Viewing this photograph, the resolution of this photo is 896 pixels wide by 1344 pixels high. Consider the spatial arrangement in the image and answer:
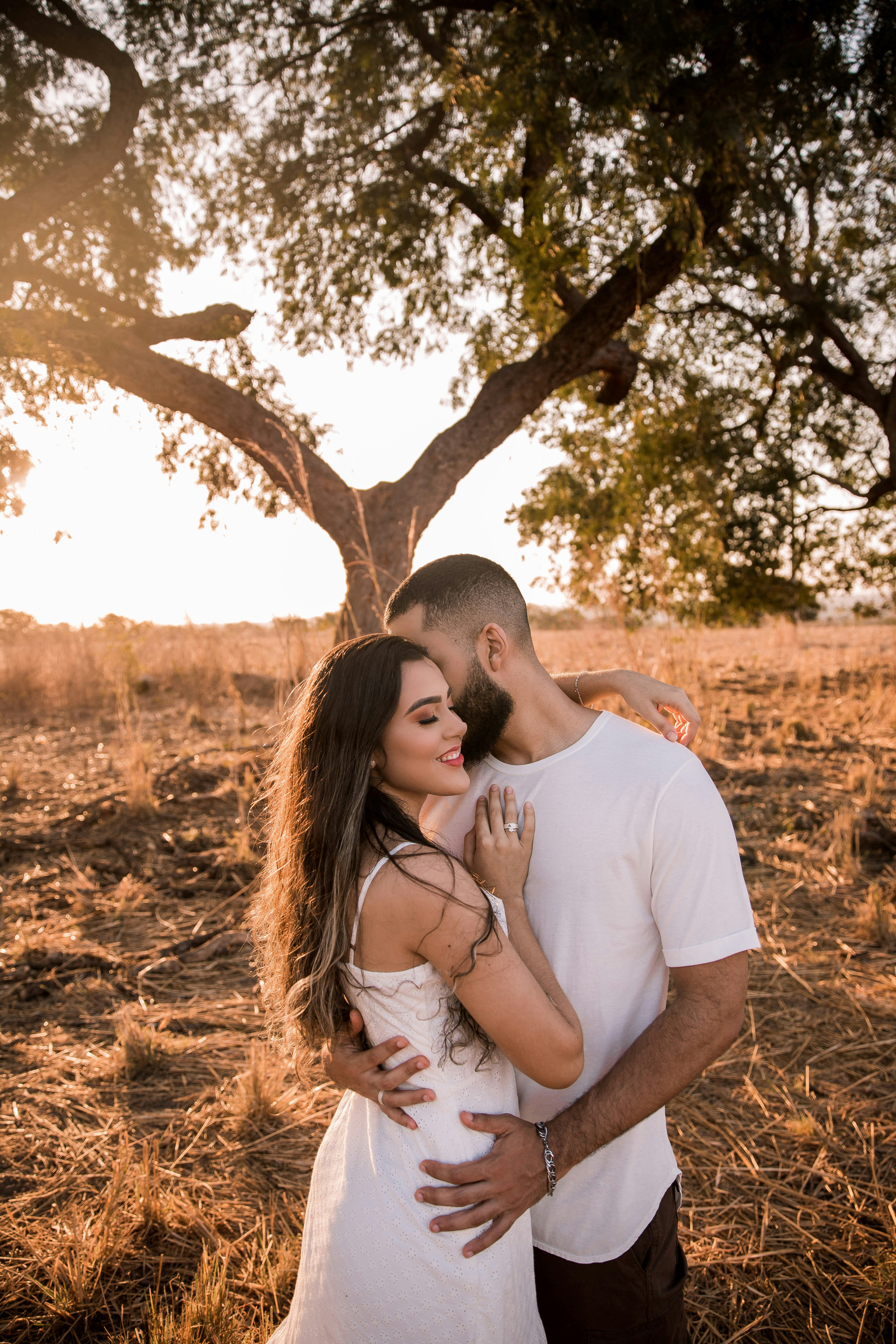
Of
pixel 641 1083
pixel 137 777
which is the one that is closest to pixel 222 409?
pixel 137 777

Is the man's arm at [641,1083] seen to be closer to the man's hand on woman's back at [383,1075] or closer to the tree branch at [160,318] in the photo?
the man's hand on woman's back at [383,1075]

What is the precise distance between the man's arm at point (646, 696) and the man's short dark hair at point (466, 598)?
0.84 feet

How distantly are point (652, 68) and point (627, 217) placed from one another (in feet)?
2.75

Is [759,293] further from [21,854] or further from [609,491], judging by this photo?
[21,854]

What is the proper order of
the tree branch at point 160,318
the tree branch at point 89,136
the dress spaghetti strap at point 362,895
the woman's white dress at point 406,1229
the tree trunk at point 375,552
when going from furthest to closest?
the tree trunk at point 375,552
the tree branch at point 160,318
the tree branch at point 89,136
the dress spaghetti strap at point 362,895
the woman's white dress at point 406,1229

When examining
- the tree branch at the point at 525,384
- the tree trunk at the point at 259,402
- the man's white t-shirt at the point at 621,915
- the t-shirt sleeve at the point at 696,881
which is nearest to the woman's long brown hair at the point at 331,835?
the man's white t-shirt at the point at 621,915

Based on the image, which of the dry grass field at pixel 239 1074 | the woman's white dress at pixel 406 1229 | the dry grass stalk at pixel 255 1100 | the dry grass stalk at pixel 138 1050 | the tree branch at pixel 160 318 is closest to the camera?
the woman's white dress at pixel 406 1229

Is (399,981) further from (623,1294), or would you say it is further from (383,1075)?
(623,1294)

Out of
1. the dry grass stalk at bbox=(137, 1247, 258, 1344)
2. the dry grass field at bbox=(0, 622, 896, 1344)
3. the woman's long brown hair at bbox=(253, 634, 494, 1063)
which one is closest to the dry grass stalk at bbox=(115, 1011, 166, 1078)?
the dry grass field at bbox=(0, 622, 896, 1344)

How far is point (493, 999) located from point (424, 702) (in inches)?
24.4

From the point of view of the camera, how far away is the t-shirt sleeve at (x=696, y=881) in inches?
60.7

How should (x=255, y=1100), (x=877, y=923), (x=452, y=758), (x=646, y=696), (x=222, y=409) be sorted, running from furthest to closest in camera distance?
1. (x=222, y=409)
2. (x=877, y=923)
3. (x=255, y=1100)
4. (x=646, y=696)
5. (x=452, y=758)

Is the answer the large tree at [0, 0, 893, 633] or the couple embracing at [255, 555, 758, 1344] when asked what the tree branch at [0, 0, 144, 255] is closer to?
the large tree at [0, 0, 893, 633]

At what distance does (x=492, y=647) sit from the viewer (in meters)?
1.95
